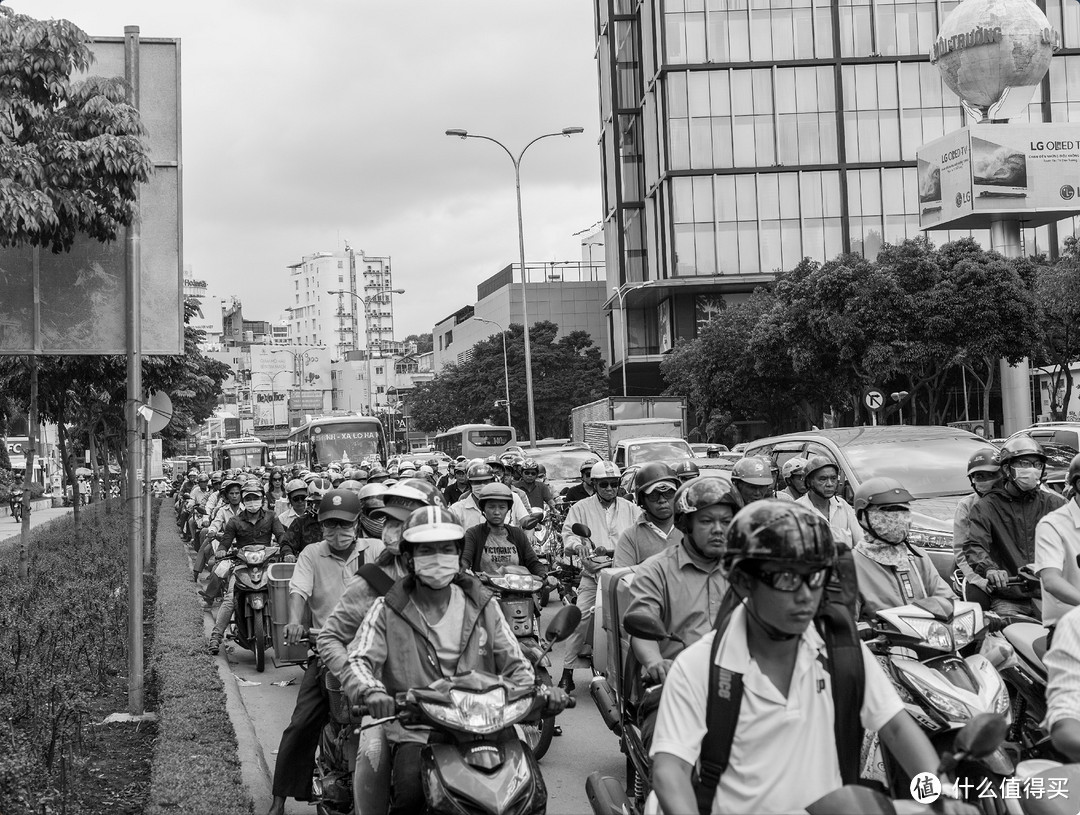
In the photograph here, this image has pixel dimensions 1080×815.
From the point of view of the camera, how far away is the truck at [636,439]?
22.9 m

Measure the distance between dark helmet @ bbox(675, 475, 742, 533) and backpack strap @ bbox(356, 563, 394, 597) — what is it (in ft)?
4.09

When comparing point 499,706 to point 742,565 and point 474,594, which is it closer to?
point 474,594

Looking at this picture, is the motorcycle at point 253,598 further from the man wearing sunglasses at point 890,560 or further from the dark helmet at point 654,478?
the man wearing sunglasses at point 890,560

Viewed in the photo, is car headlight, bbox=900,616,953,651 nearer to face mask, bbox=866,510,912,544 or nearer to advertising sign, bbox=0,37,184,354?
face mask, bbox=866,510,912,544

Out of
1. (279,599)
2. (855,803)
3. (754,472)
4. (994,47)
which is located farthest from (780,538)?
(994,47)

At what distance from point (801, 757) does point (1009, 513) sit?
5.08m

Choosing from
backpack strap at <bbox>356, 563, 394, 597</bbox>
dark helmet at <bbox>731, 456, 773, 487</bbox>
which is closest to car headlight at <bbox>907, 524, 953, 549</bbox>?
dark helmet at <bbox>731, 456, 773, 487</bbox>

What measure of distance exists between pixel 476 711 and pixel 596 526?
5.72 metres

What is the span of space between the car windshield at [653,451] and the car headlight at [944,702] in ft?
58.2

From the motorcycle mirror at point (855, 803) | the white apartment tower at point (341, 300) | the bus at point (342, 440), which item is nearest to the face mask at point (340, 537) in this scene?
the motorcycle mirror at point (855, 803)

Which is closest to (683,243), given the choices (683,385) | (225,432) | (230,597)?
(683,385)

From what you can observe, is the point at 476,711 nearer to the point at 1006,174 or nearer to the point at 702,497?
the point at 702,497

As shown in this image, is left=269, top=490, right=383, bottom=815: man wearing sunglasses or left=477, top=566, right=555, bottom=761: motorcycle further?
left=477, top=566, right=555, bottom=761: motorcycle

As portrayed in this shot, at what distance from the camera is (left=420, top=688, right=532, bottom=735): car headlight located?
411cm
